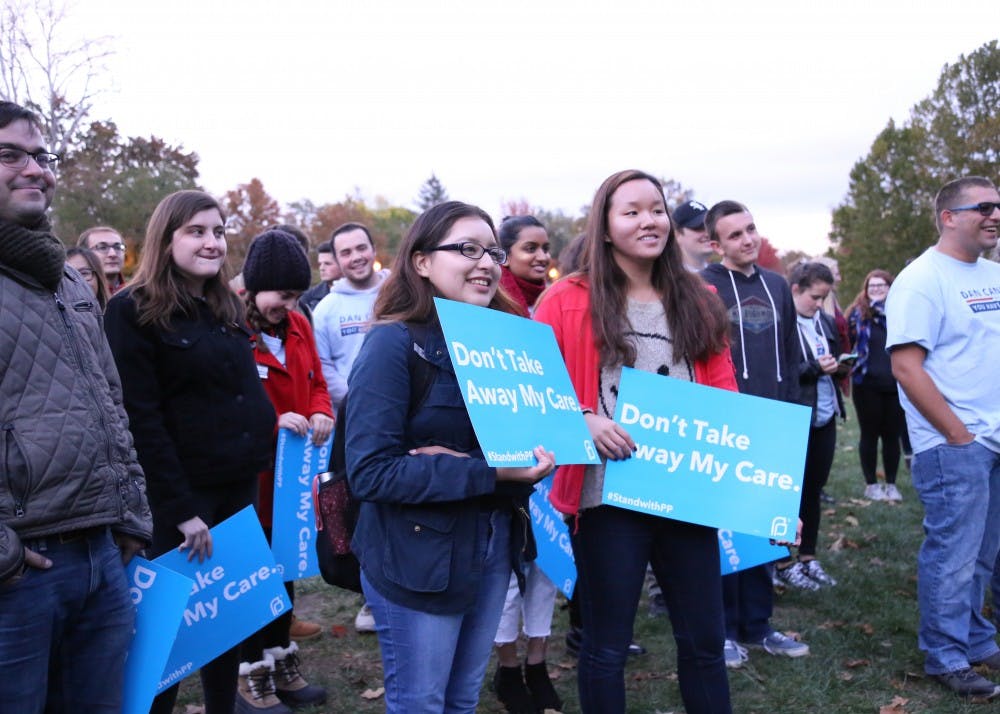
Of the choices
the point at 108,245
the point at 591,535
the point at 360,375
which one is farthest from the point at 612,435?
the point at 108,245

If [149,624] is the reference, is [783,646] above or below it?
below

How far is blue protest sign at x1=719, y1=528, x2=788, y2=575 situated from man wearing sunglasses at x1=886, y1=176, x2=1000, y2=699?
1.04m

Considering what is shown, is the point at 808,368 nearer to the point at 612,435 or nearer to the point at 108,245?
the point at 612,435

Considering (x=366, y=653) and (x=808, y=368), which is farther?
(x=808, y=368)

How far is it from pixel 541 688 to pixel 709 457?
5.96ft

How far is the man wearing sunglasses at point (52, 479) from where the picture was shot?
7.27 feet

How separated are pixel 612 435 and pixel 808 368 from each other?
3.08 m

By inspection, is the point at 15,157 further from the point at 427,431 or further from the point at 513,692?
the point at 513,692

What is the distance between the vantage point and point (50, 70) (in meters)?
26.0

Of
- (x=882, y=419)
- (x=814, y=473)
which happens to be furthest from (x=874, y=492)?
(x=814, y=473)

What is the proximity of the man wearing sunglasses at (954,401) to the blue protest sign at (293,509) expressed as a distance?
3072 mm

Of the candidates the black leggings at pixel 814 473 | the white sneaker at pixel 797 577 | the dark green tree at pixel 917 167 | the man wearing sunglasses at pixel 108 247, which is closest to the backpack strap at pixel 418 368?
the black leggings at pixel 814 473

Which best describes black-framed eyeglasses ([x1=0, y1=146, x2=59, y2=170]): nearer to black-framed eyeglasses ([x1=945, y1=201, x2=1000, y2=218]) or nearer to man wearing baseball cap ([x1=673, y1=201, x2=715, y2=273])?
man wearing baseball cap ([x1=673, y1=201, x2=715, y2=273])

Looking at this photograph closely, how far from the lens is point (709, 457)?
310cm
